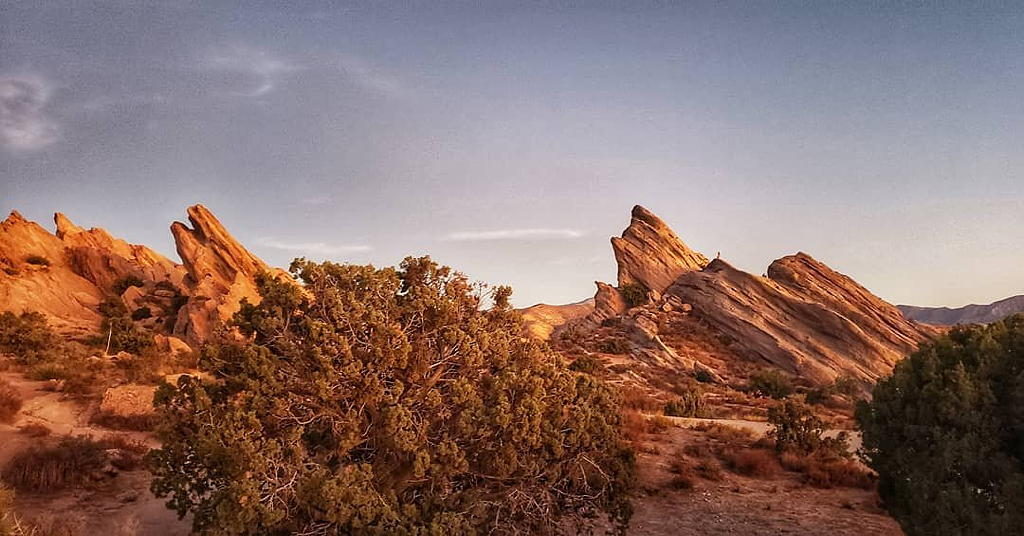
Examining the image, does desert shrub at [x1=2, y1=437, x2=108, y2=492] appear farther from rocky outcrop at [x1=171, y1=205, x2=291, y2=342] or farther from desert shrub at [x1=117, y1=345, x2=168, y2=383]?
rocky outcrop at [x1=171, y1=205, x2=291, y2=342]

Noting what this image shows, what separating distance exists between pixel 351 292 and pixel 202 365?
6.44ft

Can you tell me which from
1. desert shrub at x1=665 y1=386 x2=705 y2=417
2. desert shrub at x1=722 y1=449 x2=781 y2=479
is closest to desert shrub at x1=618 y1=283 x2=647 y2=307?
desert shrub at x1=665 y1=386 x2=705 y2=417

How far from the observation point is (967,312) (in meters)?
151

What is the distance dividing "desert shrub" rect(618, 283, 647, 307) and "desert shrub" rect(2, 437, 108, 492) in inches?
1785

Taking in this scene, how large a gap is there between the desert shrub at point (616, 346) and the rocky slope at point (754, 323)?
0.14m

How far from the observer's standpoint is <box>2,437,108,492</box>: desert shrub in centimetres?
996

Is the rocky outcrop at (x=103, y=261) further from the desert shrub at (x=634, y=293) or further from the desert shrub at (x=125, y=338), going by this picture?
the desert shrub at (x=634, y=293)

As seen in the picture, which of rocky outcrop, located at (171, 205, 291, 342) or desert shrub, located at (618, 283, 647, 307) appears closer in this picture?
rocky outcrop, located at (171, 205, 291, 342)

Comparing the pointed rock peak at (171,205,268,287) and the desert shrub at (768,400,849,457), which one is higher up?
the pointed rock peak at (171,205,268,287)

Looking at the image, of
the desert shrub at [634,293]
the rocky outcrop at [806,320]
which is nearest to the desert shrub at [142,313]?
the desert shrub at [634,293]

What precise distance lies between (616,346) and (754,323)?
10.9 metres

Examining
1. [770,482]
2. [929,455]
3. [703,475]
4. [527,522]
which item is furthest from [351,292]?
[770,482]

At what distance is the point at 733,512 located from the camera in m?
11.3

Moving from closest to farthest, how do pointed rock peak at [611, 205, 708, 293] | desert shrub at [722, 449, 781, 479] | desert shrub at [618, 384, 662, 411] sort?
1. desert shrub at [722, 449, 781, 479]
2. desert shrub at [618, 384, 662, 411]
3. pointed rock peak at [611, 205, 708, 293]
